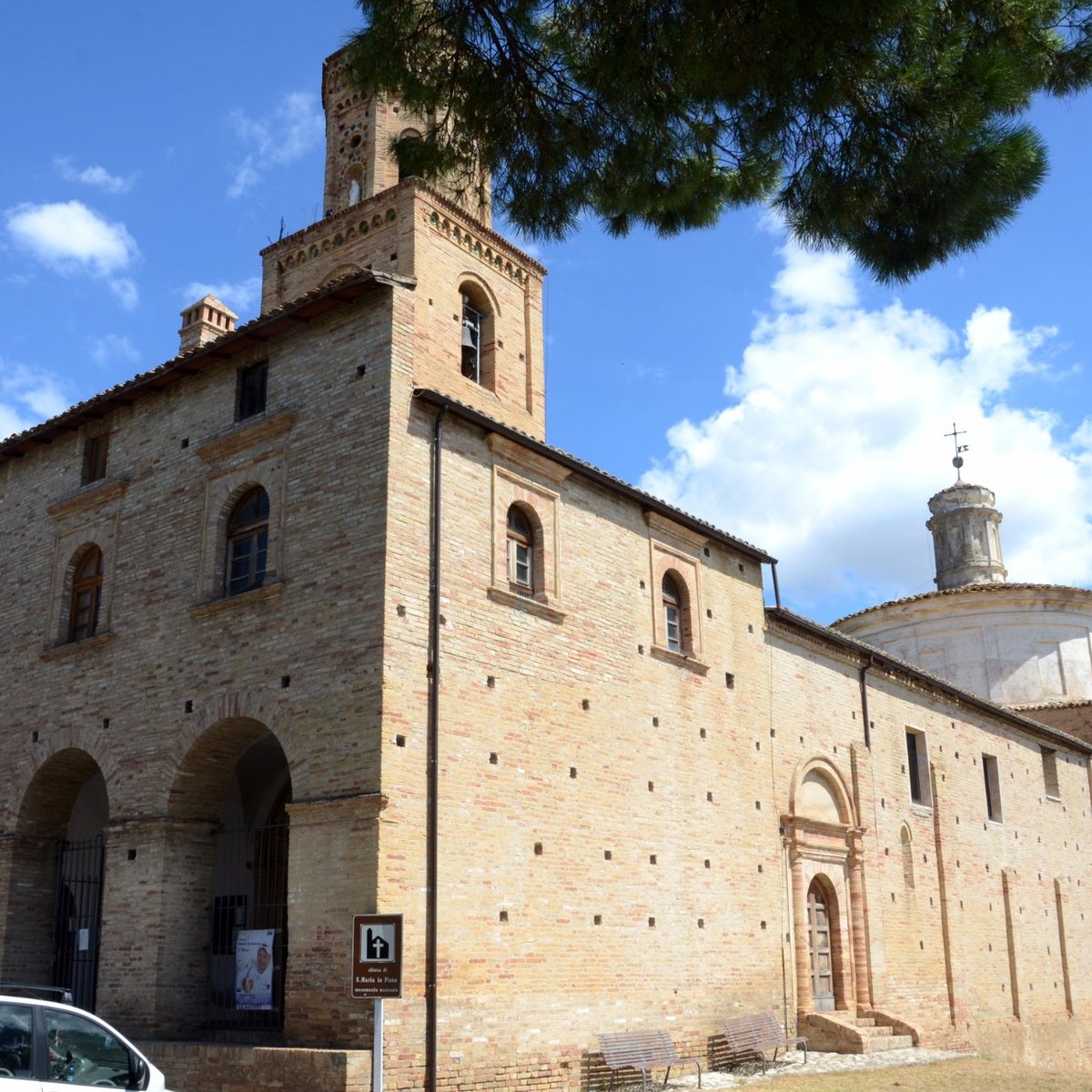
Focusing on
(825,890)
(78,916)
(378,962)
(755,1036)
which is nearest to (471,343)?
(78,916)

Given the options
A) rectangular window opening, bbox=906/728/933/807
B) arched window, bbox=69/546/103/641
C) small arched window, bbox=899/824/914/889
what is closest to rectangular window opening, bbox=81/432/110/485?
arched window, bbox=69/546/103/641

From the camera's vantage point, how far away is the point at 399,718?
12758 mm

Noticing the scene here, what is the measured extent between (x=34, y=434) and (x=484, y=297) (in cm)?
651

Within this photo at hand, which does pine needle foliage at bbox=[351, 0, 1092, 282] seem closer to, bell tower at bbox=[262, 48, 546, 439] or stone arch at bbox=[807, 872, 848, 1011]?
bell tower at bbox=[262, 48, 546, 439]

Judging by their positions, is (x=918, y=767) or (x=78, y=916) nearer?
(x=78, y=916)

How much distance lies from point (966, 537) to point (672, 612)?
67.0 feet

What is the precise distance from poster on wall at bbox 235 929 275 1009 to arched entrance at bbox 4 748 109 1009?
2.57 metres

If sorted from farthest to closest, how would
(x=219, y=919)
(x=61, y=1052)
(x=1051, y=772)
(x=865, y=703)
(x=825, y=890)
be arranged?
(x=1051, y=772)
(x=865, y=703)
(x=825, y=890)
(x=219, y=919)
(x=61, y=1052)

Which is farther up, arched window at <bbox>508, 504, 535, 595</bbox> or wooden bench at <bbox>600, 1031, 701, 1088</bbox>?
arched window at <bbox>508, 504, 535, 595</bbox>

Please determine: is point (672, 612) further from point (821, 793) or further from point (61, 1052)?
point (61, 1052)

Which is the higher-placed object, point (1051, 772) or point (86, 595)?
point (86, 595)

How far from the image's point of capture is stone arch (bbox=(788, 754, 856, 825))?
19.1 m

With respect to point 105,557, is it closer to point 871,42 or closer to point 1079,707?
point 871,42

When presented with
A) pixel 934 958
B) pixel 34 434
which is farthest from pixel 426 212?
pixel 934 958
